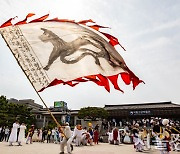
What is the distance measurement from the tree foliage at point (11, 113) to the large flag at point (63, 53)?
107ft

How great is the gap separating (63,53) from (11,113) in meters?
37.8

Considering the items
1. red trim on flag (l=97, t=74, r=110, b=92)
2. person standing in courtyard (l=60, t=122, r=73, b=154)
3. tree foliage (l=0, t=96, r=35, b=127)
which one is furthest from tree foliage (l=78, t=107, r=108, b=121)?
red trim on flag (l=97, t=74, r=110, b=92)

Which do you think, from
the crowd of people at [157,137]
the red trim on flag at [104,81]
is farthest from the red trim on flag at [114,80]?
the crowd of people at [157,137]

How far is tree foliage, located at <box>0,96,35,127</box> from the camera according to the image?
38.1 m

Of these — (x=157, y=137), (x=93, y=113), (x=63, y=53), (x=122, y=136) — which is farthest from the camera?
(x=93, y=113)

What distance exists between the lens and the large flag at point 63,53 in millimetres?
6298

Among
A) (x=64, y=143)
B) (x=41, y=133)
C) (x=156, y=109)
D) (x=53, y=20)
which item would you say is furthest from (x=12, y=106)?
(x=53, y=20)

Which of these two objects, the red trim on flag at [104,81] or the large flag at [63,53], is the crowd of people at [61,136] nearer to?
the red trim on flag at [104,81]

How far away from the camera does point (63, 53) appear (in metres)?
7.00

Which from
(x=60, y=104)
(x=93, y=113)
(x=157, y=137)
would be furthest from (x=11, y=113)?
(x=157, y=137)

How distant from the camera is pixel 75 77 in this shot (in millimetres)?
6332

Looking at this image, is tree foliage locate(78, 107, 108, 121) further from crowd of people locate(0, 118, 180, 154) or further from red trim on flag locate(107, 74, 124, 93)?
red trim on flag locate(107, 74, 124, 93)

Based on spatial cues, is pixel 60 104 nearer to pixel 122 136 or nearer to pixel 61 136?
pixel 122 136

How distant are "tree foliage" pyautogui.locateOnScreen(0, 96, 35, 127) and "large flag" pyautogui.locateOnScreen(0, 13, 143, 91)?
107ft
